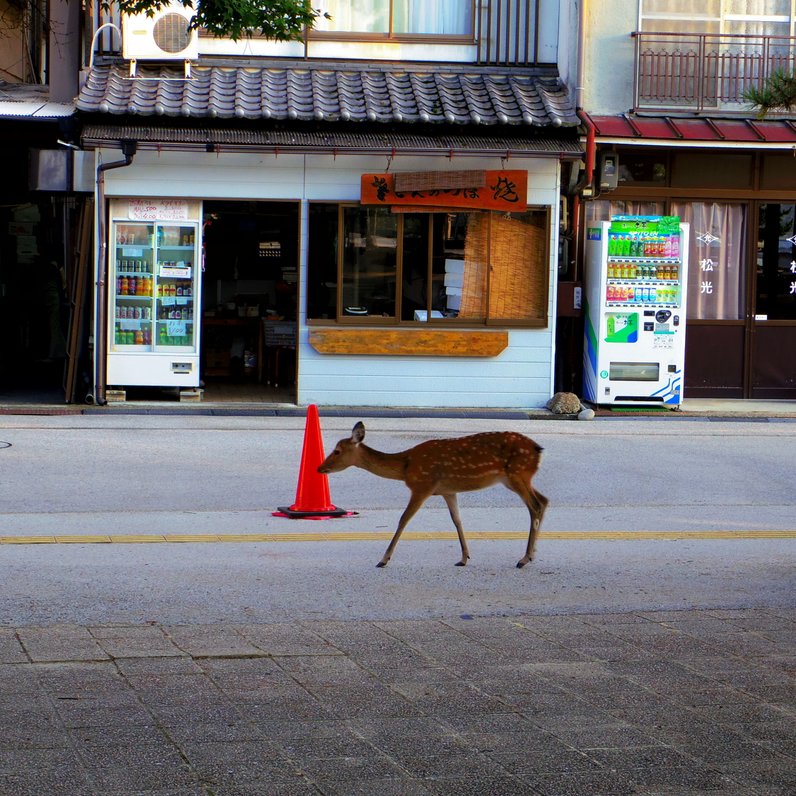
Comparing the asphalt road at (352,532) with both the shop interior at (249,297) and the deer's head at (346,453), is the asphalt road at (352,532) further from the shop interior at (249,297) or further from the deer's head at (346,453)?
the shop interior at (249,297)

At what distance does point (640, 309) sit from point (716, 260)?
7.79 ft

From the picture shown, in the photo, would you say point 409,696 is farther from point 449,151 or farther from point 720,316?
point 720,316

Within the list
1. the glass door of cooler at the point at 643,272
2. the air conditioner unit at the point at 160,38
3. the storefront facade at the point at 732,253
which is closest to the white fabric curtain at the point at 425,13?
the air conditioner unit at the point at 160,38

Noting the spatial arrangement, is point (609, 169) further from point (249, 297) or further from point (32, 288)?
point (32, 288)

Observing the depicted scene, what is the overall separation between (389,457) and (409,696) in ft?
9.84

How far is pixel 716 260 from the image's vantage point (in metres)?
20.0

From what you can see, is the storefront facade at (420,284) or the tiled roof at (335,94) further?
the storefront facade at (420,284)

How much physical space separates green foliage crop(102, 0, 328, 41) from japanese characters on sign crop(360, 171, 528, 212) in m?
8.07

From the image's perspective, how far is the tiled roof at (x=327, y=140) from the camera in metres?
17.1

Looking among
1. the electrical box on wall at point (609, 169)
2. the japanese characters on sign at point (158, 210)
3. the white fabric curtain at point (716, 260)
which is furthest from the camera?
the white fabric curtain at point (716, 260)

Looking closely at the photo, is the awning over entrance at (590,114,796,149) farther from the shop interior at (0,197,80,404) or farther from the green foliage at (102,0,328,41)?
the shop interior at (0,197,80,404)

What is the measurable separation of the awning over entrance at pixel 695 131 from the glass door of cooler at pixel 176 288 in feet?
19.5

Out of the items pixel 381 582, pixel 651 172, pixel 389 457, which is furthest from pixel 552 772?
pixel 651 172

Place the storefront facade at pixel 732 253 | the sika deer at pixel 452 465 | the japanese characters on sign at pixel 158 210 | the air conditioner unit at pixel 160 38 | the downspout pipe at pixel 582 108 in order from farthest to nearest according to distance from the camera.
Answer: the storefront facade at pixel 732 253
the air conditioner unit at pixel 160 38
the japanese characters on sign at pixel 158 210
the downspout pipe at pixel 582 108
the sika deer at pixel 452 465
